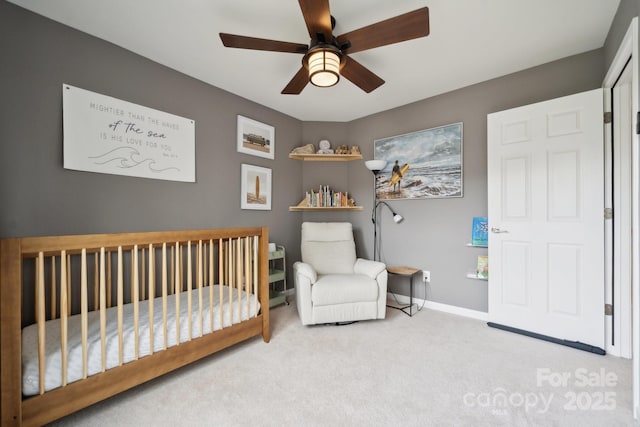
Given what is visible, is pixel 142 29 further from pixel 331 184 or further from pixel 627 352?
pixel 627 352

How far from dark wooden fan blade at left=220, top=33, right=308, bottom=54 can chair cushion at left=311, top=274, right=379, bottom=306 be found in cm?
189

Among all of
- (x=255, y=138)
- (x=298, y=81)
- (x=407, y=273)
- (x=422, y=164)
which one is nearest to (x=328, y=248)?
(x=407, y=273)

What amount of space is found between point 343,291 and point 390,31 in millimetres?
2024

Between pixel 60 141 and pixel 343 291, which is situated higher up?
pixel 60 141

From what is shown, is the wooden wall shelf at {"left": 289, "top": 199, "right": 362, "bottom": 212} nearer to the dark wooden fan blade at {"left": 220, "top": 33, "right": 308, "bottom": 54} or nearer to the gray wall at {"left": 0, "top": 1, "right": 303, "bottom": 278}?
the gray wall at {"left": 0, "top": 1, "right": 303, "bottom": 278}

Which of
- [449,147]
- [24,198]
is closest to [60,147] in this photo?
[24,198]

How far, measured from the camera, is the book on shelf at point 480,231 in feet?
9.00

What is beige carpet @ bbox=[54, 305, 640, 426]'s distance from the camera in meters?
1.45

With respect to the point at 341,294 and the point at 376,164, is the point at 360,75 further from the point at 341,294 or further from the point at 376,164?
the point at 341,294

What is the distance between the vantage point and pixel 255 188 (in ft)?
10.7

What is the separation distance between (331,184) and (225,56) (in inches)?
79.9

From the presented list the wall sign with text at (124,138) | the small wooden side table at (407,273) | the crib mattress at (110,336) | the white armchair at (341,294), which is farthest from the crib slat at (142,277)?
the small wooden side table at (407,273)

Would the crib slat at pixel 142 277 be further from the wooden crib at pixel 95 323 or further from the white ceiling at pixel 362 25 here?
the white ceiling at pixel 362 25

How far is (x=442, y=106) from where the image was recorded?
3043 mm
